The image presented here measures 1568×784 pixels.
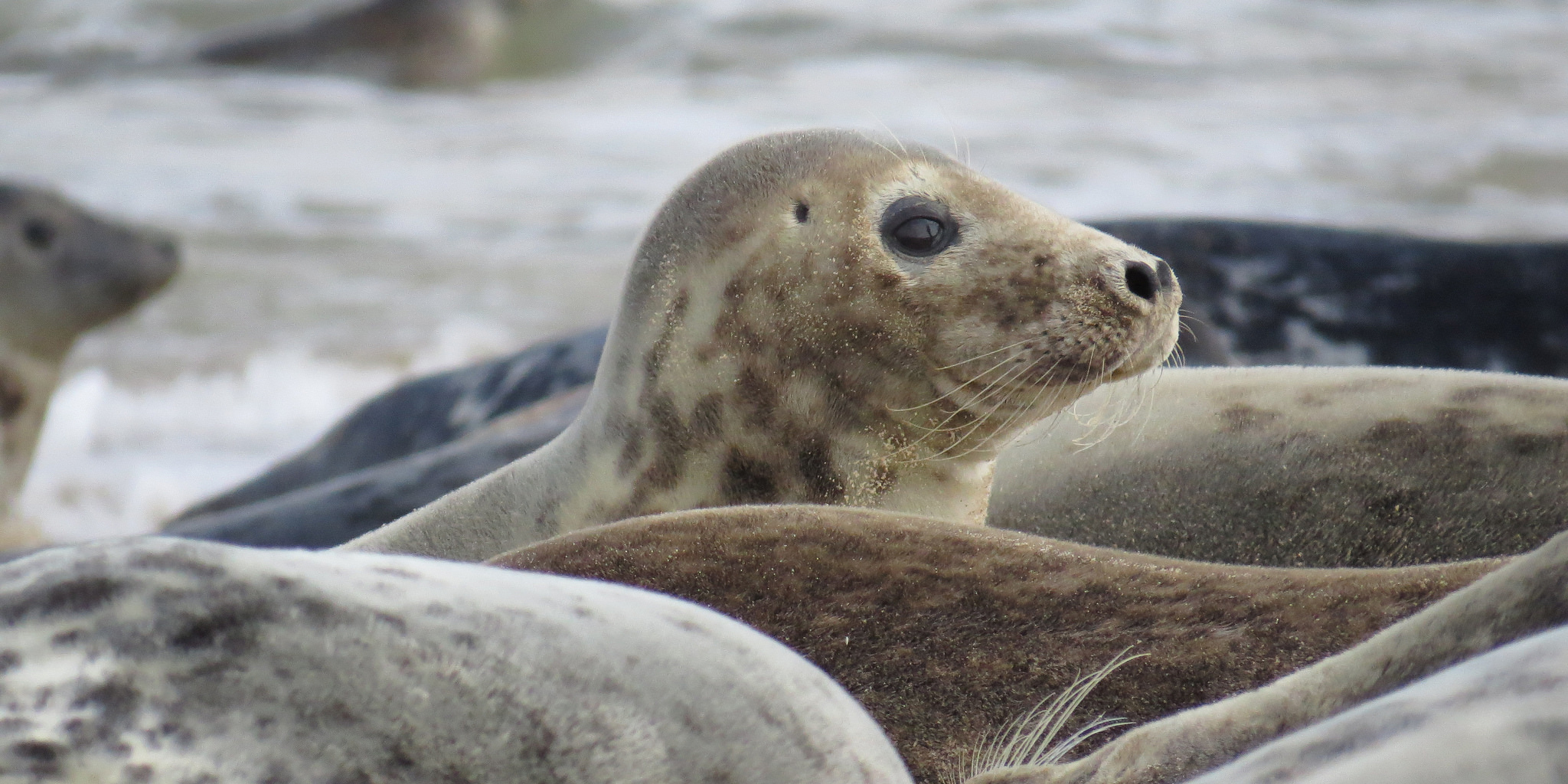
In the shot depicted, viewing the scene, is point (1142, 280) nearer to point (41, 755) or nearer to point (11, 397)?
point (41, 755)

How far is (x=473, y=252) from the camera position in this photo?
1152 cm

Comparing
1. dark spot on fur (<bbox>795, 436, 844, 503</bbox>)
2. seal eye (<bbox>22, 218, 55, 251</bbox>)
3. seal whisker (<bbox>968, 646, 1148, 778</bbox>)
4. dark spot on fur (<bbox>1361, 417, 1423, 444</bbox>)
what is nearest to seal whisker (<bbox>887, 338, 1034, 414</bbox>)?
dark spot on fur (<bbox>795, 436, 844, 503</bbox>)

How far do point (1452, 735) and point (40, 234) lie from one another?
7556 mm

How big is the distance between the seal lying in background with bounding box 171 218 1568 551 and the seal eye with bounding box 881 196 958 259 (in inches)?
51.0

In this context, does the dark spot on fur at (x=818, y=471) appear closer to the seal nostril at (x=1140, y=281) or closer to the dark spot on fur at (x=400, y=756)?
the seal nostril at (x=1140, y=281)

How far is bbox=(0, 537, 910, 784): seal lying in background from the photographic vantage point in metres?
1.19

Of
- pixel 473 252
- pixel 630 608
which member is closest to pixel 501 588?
pixel 630 608

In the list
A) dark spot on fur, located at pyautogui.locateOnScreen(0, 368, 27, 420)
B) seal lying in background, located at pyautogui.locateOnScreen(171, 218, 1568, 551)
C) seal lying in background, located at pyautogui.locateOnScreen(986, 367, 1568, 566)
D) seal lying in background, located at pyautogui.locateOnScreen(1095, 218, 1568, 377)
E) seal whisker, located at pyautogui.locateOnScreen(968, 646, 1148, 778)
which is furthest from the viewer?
dark spot on fur, located at pyautogui.locateOnScreen(0, 368, 27, 420)

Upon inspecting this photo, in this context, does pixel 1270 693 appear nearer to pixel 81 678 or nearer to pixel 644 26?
pixel 81 678

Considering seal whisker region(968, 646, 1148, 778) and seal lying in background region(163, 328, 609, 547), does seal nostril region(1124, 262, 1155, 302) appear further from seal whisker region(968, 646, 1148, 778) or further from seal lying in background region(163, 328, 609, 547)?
seal lying in background region(163, 328, 609, 547)

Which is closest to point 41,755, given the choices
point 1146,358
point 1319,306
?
point 1146,358

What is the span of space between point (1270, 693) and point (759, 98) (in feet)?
50.1

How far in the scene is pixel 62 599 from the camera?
1269mm

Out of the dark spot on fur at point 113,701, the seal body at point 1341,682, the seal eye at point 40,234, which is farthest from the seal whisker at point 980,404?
the seal eye at point 40,234
